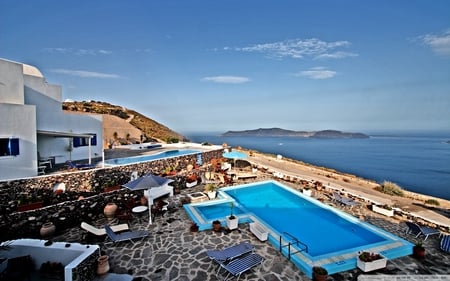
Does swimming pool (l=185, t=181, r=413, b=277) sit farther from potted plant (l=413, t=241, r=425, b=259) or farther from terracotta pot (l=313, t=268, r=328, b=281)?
terracotta pot (l=313, t=268, r=328, b=281)

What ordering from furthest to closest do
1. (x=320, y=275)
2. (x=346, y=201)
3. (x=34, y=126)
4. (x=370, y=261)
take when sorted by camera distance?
(x=346, y=201) → (x=34, y=126) → (x=370, y=261) → (x=320, y=275)

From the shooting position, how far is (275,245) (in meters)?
7.09

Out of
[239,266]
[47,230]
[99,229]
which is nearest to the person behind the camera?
[239,266]

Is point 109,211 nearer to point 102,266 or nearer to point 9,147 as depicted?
point 102,266

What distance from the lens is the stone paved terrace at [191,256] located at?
5.70 meters

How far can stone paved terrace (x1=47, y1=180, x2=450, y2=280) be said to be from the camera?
5699 millimetres

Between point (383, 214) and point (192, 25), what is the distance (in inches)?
845

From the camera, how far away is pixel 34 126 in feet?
34.6

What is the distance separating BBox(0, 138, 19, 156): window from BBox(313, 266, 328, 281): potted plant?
41.4 ft

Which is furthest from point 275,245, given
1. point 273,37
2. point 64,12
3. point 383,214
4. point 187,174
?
point 273,37

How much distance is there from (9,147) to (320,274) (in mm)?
12880

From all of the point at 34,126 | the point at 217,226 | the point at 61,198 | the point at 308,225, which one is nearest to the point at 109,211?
the point at 61,198

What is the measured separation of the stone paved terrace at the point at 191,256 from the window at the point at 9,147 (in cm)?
494

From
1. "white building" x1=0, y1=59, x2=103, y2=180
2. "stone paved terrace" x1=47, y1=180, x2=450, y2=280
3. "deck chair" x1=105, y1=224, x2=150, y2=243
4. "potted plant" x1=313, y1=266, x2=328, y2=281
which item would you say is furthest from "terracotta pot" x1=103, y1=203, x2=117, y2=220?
"potted plant" x1=313, y1=266, x2=328, y2=281
